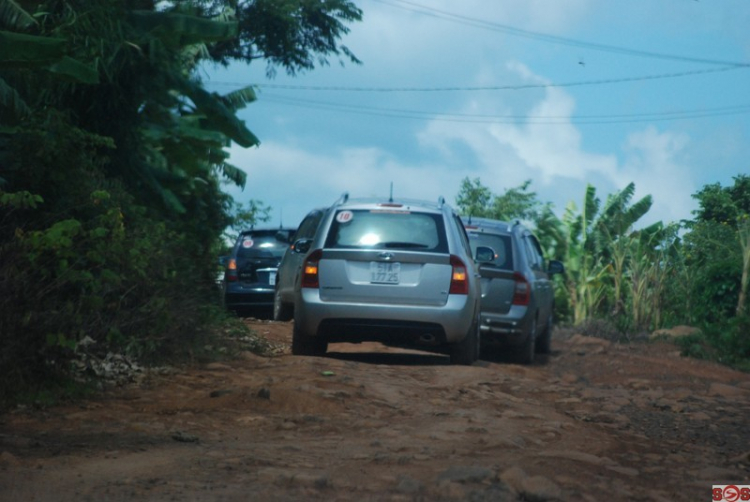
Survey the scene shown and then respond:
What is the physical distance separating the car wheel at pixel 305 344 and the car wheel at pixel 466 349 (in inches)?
58.1

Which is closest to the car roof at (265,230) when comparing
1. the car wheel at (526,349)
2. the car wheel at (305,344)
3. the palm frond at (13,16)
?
the palm frond at (13,16)

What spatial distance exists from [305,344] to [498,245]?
350cm

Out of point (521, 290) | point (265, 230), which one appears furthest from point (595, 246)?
point (521, 290)

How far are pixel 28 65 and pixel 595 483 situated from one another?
9411 mm

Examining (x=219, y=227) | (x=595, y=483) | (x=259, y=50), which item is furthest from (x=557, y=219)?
(x=595, y=483)

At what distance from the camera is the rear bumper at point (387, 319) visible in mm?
12516

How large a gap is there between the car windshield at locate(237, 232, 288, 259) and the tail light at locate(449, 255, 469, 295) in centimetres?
828

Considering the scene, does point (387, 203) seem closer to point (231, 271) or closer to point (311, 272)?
point (311, 272)

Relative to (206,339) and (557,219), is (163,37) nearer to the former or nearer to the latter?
(206,339)

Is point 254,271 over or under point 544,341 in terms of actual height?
over

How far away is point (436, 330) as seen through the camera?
12.6m

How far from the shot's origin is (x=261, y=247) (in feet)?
67.6

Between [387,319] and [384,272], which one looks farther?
[384,272]

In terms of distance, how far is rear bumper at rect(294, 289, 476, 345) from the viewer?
12.5 meters
